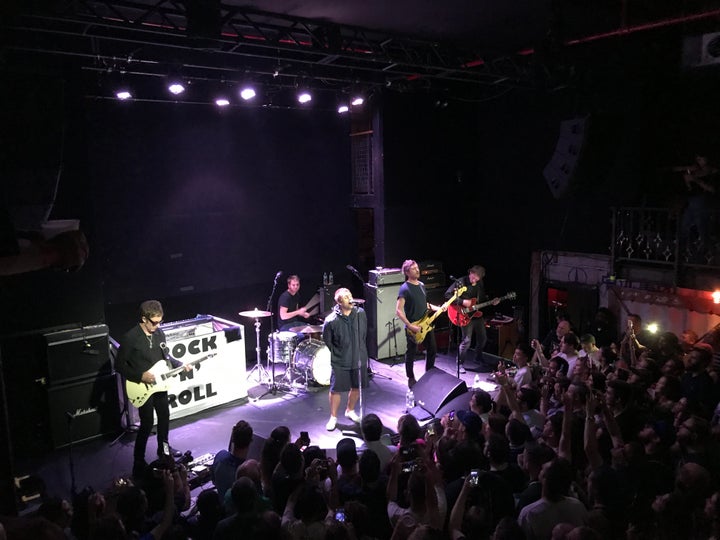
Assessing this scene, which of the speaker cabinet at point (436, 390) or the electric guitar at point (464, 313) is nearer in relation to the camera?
the speaker cabinet at point (436, 390)

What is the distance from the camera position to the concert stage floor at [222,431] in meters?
5.95

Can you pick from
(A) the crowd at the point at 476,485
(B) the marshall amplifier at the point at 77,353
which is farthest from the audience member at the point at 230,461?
(B) the marshall amplifier at the point at 77,353

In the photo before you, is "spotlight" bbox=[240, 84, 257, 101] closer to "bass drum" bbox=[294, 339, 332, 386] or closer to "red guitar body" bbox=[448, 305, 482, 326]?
"bass drum" bbox=[294, 339, 332, 386]

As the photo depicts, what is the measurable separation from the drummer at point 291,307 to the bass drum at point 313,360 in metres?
0.54

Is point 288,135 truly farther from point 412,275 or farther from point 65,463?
point 65,463

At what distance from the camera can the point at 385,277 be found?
31.4 ft

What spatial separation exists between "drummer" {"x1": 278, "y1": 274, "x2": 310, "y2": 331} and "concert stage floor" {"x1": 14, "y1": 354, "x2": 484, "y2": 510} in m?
1.06

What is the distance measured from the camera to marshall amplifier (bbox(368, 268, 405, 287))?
9531mm

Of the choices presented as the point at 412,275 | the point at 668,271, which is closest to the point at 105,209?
the point at 412,275

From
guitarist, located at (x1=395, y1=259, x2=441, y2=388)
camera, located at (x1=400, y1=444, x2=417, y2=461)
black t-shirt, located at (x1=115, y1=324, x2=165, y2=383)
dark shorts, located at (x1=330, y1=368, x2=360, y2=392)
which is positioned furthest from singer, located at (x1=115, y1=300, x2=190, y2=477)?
guitarist, located at (x1=395, y1=259, x2=441, y2=388)

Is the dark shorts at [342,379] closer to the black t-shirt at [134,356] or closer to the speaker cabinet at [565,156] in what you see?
the black t-shirt at [134,356]

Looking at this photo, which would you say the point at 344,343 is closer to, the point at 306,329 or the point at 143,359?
the point at 306,329

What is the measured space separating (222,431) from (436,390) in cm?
254

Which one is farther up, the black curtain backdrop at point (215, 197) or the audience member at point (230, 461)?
the black curtain backdrop at point (215, 197)
